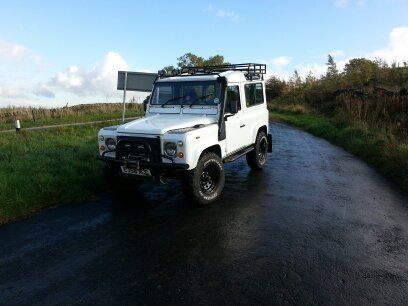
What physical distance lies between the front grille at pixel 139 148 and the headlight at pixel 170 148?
13cm

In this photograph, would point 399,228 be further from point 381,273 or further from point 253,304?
point 253,304

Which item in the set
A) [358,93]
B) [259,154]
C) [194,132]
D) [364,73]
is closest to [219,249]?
[194,132]

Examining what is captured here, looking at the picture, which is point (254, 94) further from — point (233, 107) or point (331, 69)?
point (331, 69)

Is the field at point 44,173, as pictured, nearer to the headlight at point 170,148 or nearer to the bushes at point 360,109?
the headlight at point 170,148

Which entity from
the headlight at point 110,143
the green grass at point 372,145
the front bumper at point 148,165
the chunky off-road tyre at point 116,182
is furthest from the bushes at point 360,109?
the headlight at point 110,143

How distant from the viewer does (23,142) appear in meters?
11.7

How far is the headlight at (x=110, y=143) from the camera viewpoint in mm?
6731

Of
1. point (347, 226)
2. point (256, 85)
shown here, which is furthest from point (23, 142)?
point (347, 226)

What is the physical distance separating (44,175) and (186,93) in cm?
336

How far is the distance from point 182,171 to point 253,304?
2975mm

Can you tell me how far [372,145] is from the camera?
11852mm

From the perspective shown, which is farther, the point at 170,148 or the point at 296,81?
the point at 296,81

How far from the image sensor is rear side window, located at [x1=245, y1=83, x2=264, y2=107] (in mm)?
8445

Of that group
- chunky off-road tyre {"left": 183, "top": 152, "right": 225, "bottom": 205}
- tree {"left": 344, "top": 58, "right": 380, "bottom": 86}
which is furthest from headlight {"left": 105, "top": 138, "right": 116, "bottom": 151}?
tree {"left": 344, "top": 58, "right": 380, "bottom": 86}
